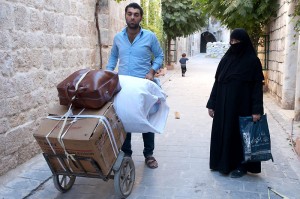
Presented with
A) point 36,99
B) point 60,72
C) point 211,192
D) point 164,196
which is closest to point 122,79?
point 164,196

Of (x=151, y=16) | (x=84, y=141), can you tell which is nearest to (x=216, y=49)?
(x=151, y=16)

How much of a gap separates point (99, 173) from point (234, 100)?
1741 millimetres

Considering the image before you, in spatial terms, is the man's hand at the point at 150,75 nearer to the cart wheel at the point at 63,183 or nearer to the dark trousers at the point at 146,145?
the dark trousers at the point at 146,145

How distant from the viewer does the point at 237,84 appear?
3.86 meters

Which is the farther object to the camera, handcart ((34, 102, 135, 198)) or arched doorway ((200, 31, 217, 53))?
arched doorway ((200, 31, 217, 53))

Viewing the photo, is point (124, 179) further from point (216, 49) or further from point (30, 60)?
point (216, 49)

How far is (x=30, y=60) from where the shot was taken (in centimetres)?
449

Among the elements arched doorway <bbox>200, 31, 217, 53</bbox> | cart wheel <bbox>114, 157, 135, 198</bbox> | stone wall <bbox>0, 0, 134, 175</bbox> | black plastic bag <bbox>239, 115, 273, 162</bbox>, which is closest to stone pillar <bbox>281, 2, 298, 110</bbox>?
black plastic bag <bbox>239, 115, 273, 162</bbox>

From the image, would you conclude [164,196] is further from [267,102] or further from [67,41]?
[267,102]

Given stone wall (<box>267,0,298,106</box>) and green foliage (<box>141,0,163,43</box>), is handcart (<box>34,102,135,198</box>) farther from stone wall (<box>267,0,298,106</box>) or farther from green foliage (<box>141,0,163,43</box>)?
green foliage (<box>141,0,163,43</box>)

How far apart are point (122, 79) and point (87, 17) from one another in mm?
3457

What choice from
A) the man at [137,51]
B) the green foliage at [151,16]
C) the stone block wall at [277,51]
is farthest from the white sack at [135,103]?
the green foliage at [151,16]

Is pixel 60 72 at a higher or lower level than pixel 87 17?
lower

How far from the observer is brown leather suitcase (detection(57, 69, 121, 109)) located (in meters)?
2.93
